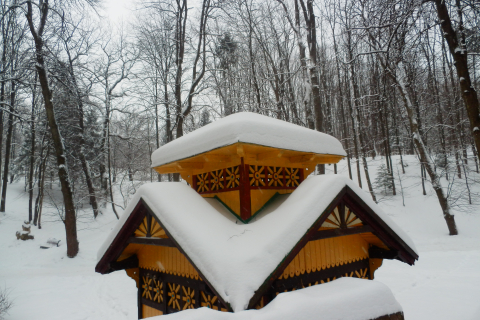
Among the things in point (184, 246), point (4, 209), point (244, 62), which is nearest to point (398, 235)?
point (184, 246)

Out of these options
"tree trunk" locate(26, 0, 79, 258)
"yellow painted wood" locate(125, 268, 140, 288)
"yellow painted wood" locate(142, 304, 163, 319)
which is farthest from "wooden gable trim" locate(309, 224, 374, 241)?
"tree trunk" locate(26, 0, 79, 258)

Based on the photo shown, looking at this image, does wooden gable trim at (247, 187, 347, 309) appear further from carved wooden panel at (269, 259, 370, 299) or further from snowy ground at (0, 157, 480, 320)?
snowy ground at (0, 157, 480, 320)

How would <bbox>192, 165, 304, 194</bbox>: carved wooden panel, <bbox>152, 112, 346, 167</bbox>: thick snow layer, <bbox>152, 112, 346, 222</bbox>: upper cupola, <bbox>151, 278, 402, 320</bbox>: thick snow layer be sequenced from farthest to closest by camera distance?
<bbox>192, 165, 304, 194</bbox>: carved wooden panel → <bbox>152, 112, 346, 222</bbox>: upper cupola → <bbox>152, 112, 346, 167</bbox>: thick snow layer → <bbox>151, 278, 402, 320</bbox>: thick snow layer

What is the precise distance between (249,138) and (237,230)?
1.04 metres

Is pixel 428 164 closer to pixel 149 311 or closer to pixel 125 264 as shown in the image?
pixel 149 311

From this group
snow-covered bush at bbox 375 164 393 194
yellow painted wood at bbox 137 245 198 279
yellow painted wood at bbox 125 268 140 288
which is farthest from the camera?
snow-covered bush at bbox 375 164 393 194

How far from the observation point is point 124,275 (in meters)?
11.9

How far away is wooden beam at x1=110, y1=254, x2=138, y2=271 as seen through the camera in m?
4.60

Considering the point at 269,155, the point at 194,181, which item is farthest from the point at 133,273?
the point at 269,155

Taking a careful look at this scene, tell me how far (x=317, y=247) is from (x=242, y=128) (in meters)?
1.93

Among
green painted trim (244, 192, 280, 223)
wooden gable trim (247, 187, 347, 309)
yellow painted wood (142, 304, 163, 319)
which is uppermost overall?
green painted trim (244, 192, 280, 223)

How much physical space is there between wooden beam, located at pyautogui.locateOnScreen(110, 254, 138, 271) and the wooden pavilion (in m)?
0.02

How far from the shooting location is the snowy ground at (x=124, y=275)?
25.7ft

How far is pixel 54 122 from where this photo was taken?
1320 cm
